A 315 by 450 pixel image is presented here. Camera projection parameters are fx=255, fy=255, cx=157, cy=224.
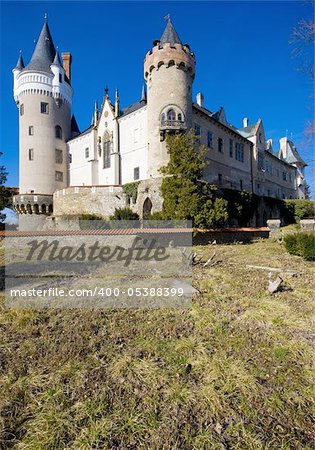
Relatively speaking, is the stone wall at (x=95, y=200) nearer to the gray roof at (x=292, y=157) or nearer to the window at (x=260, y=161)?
the window at (x=260, y=161)

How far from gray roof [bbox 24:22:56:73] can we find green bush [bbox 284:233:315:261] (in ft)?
112

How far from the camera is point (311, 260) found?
36.6 feet

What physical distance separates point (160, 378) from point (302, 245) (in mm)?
10179

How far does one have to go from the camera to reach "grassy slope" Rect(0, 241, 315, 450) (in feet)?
9.13

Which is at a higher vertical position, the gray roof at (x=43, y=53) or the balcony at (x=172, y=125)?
the gray roof at (x=43, y=53)

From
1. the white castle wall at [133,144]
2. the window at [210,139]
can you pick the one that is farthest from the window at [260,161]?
the white castle wall at [133,144]

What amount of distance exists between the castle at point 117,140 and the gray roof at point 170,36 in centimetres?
10

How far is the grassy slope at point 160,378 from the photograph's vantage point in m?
2.78

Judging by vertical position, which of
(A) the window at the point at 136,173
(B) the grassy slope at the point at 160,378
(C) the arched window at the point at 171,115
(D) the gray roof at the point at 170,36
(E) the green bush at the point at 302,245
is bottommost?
(B) the grassy slope at the point at 160,378

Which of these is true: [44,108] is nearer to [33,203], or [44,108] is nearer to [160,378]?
[33,203]

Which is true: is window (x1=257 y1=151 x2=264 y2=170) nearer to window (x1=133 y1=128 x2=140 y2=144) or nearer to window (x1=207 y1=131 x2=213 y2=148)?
window (x1=207 y1=131 x2=213 y2=148)

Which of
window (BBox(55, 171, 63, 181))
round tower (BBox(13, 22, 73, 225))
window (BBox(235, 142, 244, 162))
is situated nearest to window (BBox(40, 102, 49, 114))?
round tower (BBox(13, 22, 73, 225))

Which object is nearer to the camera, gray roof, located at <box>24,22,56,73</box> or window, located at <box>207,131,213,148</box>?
window, located at <box>207,131,213,148</box>

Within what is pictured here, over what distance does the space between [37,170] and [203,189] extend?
23.5m
